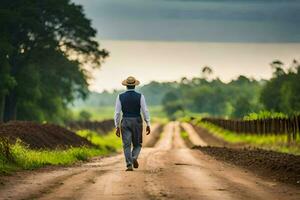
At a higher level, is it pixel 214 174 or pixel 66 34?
pixel 66 34

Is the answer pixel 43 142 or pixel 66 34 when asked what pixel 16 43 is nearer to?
pixel 66 34

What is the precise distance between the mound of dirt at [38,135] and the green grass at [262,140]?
378 inches

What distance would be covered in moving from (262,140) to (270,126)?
3.87 ft

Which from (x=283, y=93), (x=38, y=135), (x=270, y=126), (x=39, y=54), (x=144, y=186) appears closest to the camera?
(x=144, y=186)

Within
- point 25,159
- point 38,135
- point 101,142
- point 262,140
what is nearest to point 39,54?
point 101,142

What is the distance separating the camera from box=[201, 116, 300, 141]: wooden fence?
119 feet

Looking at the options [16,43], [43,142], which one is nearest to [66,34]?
[16,43]

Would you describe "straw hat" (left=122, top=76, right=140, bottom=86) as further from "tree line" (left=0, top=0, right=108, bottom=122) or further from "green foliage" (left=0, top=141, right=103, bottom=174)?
"tree line" (left=0, top=0, right=108, bottom=122)

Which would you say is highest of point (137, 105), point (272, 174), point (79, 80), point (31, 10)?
point (31, 10)

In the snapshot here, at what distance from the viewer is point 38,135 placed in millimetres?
31016

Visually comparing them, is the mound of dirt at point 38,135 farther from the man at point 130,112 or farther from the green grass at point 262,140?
the green grass at point 262,140

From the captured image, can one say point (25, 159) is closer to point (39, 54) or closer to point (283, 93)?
point (39, 54)

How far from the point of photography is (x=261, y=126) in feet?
152

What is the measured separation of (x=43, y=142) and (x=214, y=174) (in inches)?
546
